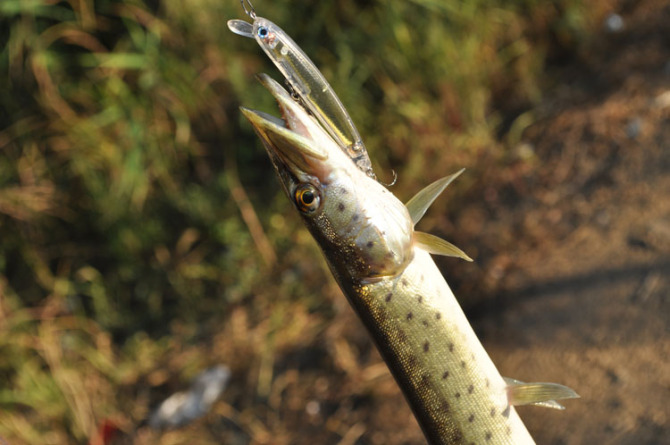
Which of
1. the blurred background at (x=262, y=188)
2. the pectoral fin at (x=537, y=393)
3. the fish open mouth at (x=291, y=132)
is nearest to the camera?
the fish open mouth at (x=291, y=132)

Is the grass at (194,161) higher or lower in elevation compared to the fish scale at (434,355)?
lower

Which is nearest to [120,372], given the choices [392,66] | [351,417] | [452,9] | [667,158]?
[351,417]

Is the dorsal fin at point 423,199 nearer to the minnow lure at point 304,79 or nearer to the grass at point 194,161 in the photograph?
the minnow lure at point 304,79

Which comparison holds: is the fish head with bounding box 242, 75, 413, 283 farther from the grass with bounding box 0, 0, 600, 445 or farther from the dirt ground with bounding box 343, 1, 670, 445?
the grass with bounding box 0, 0, 600, 445

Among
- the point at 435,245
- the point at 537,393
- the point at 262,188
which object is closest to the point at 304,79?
the point at 435,245

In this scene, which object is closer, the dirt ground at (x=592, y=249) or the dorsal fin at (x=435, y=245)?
the dorsal fin at (x=435, y=245)

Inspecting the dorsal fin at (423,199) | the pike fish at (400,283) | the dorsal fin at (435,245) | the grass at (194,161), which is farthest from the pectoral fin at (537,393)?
the grass at (194,161)

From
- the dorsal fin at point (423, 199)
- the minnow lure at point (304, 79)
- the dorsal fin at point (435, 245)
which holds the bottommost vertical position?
the dorsal fin at point (435, 245)
